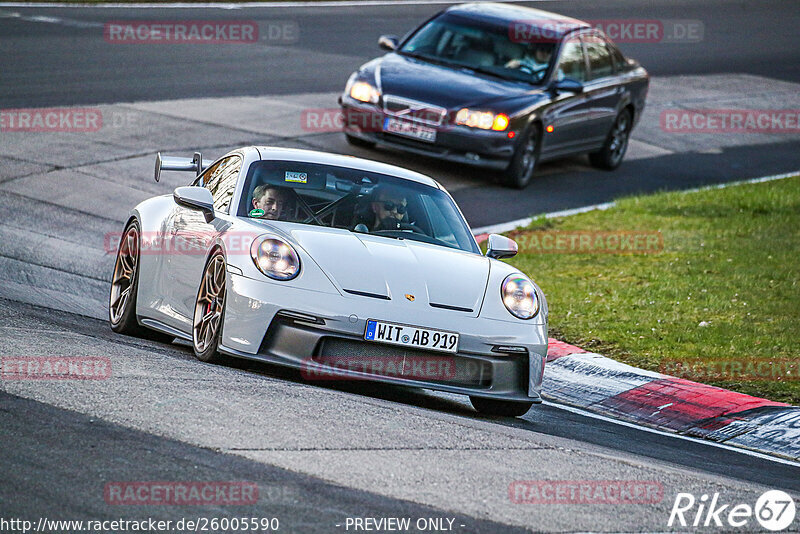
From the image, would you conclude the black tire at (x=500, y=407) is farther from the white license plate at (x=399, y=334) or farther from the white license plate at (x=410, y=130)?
the white license plate at (x=410, y=130)

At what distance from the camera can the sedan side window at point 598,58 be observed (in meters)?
17.0

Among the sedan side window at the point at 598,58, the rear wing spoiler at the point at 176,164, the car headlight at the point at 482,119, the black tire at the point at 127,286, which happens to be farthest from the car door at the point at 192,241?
the sedan side window at the point at 598,58

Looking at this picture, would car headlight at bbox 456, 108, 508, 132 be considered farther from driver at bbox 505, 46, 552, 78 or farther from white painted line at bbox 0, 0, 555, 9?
white painted line at bbox 0, 0, 555, 9

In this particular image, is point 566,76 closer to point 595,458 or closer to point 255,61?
point 255,61

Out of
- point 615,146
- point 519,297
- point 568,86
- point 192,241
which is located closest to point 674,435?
point 519,297

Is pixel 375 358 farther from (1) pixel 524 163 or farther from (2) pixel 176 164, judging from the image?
(1) pixel 524 163

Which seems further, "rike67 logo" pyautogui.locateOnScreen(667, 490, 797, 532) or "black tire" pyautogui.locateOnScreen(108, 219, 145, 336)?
"black tire" pyautogui.locateOnScreen(108, 219, 145, 336)

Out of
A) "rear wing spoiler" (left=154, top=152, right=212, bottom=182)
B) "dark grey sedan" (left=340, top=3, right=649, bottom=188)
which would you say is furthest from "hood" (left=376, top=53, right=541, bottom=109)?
"rear wing spoiler" (left=154, top=152, right=212, bottom=182)

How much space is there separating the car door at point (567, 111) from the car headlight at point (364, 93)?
206cm

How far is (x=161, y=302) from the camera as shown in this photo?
8.07 metres

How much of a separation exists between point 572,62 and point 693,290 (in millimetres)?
6117

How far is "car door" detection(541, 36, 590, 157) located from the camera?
15.9 meters

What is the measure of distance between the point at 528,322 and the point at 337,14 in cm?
2211

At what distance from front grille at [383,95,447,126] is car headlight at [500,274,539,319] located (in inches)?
290
